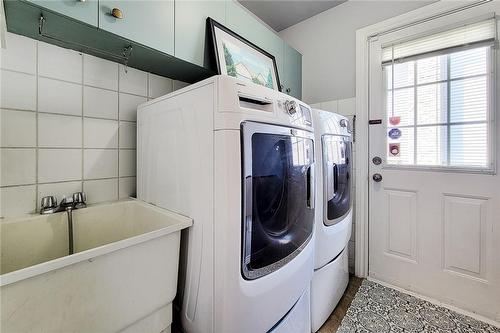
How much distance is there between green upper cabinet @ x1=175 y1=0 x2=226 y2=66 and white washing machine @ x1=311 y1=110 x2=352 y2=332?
77 centimetres

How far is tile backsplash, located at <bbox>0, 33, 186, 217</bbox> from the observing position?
93cm

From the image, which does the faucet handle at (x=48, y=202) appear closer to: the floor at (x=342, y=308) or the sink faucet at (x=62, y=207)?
the sink faucet at (x=62, y=207)

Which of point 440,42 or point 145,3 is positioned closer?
point 145,3

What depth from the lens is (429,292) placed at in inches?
62.6

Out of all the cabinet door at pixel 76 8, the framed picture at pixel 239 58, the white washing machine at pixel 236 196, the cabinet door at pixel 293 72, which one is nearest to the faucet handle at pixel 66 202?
the white washing machine at pixel 236 196

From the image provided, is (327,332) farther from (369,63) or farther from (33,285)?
(369,63)

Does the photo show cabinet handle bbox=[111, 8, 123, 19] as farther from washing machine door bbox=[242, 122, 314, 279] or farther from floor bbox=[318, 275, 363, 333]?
floor bbox=[318, 275, 363, 333]

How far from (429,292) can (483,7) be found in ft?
6.47

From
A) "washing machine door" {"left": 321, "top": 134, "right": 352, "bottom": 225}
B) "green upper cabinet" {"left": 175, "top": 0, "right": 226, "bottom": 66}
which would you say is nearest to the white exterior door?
"washing machine door" {"left": 321, "top": 134, "right": 352, "bottom": 225}

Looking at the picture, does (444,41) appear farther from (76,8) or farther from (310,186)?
(76,8)

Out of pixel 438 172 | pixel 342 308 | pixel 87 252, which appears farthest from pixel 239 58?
pixel 342 308

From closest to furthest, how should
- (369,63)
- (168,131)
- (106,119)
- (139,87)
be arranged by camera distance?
(168,131), (106,119), (139,87), (369,63)

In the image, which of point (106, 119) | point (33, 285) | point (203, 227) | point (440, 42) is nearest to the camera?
point (33, 285)

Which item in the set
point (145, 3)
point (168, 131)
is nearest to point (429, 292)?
point (168, 131)
